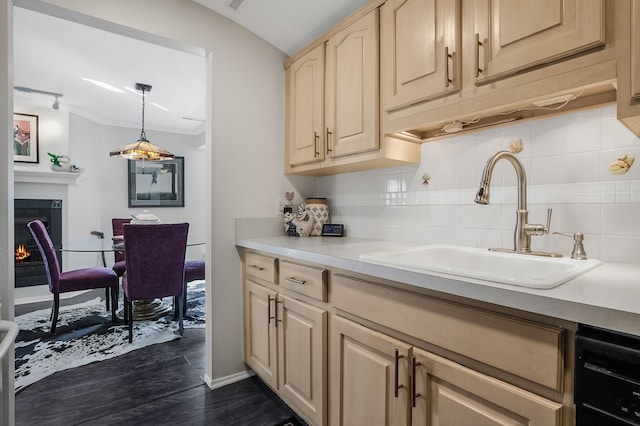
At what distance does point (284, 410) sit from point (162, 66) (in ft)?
10.2

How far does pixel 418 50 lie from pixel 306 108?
854 millimetres

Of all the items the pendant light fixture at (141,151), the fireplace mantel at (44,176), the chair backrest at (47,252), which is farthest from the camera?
the fireplace mantel at (44,176)

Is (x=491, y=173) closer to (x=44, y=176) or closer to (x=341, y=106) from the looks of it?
(x=341, y=106)

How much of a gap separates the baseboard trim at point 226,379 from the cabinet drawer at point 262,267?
0.68 metres

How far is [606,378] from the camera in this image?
63 cm

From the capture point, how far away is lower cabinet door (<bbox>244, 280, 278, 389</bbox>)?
177 centimetres

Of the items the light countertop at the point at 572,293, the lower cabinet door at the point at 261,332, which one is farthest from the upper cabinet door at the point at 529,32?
the lower cabinet door at the point at 261,332

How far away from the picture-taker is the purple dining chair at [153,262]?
103 inches

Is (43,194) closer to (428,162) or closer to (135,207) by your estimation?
(135,207)

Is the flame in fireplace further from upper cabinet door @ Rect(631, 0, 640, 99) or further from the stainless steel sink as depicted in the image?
upper cabinet door @ Rect(631, 0, 640, 99)

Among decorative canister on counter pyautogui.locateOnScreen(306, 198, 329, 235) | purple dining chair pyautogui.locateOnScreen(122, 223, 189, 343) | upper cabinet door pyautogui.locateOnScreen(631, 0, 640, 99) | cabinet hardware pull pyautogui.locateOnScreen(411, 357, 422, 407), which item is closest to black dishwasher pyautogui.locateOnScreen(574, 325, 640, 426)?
cabinet hardware pull pyautogui.locateOnScreen(411, 357, 422, 407)

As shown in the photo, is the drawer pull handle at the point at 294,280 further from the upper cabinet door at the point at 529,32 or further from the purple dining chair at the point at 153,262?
the purple dining chair at the point at 153,262

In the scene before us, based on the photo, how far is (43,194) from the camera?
406cm

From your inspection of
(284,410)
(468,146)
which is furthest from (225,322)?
(468,146)
